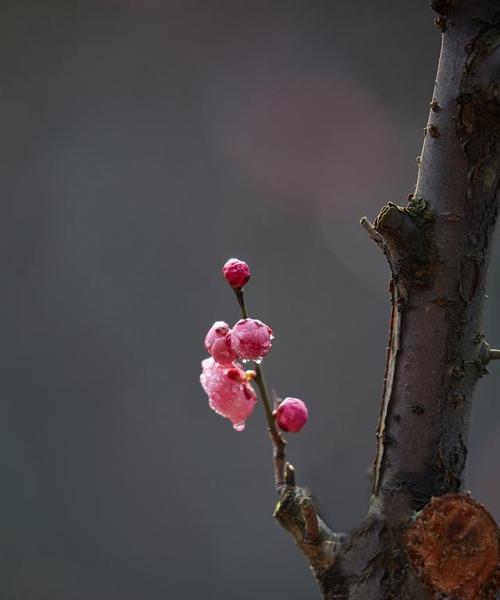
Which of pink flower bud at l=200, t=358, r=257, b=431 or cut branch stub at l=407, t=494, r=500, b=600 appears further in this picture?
pink flower bud at l=200, t=358, r=257, b=431

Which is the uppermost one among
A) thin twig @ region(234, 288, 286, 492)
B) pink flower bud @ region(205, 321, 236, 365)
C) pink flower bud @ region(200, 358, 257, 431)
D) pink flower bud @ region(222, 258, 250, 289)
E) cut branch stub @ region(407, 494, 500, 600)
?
pink flower bud @ region(222, 258, 250, 289)

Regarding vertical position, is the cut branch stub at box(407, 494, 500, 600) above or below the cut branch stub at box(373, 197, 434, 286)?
below

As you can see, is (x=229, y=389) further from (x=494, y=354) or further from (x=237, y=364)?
(x=494, y=354)

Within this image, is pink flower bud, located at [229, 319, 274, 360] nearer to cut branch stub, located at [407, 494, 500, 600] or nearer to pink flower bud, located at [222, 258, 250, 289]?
pink flower bud, located at [222, 258, 250, 289]

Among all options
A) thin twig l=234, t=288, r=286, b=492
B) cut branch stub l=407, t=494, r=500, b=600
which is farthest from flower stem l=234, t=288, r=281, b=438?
cut branch stub l=407, t=494, r=500, b=600

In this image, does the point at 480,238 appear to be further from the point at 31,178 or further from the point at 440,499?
the point at 31,178

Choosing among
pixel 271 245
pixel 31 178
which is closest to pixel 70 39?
pixel 31 178

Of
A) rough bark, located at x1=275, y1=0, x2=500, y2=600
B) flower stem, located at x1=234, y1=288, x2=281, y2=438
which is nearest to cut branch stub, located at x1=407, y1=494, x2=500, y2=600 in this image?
rough bark, located at x1=275, y1=0, x2=500, y2=600

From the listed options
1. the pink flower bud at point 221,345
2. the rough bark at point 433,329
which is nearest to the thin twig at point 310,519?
the rough bark at point 433,329
